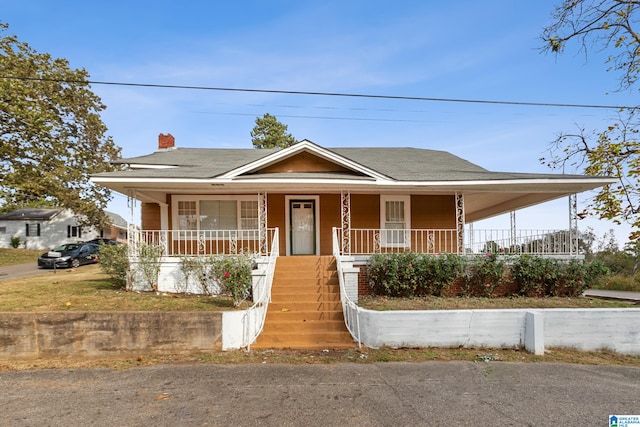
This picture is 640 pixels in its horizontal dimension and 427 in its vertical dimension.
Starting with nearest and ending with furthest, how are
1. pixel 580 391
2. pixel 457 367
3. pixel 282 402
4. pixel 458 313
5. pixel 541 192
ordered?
pixel 282 402 < pixel 580 391 < pixel 457 367 < pixel 458 313 < pixel 541 192

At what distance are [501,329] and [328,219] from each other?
717cm

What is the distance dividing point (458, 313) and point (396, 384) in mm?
2330

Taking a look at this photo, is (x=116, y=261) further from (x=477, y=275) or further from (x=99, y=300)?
(x=477, y=275)

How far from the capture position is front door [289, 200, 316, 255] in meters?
12.9

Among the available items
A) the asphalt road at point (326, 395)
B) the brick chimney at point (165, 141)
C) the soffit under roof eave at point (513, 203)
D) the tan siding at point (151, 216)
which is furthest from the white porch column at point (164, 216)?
the soffit under roof eave at point (513, 203)

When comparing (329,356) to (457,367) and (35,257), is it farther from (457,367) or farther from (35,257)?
(35,257)

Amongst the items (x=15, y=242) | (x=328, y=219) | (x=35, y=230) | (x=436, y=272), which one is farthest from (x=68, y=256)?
(x=436, y=272)

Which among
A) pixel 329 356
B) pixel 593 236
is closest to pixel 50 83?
pixel 329 356

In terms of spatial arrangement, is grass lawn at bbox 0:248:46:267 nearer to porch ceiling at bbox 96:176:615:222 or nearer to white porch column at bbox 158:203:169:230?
white porch column at bbox 158:203:169:230

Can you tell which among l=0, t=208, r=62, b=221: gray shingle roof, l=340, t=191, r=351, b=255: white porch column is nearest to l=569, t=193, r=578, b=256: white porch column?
l=340, t=191, r=351, b=255: white porch column

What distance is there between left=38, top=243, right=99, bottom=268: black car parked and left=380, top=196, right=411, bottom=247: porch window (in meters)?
15.1

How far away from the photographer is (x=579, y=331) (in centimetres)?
681

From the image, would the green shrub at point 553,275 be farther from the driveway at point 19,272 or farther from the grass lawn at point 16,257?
the grass lawn at point 16,257

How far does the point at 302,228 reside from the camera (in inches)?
507
